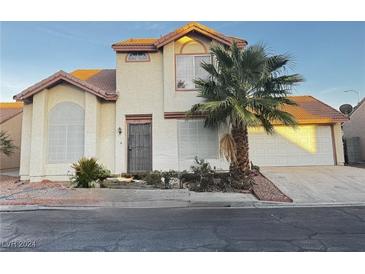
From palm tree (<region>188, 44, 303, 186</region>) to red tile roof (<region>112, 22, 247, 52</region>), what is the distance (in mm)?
2204

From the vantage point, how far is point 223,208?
8.63m

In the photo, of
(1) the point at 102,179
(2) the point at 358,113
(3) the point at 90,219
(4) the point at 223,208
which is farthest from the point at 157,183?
(2) the point at 358,113

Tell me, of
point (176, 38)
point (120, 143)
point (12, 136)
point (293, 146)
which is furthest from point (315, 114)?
point (12, 136)

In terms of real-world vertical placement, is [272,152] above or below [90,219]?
above

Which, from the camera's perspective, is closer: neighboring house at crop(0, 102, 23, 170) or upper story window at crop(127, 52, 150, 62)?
upper story window at crop(127, 52, 150, 62)

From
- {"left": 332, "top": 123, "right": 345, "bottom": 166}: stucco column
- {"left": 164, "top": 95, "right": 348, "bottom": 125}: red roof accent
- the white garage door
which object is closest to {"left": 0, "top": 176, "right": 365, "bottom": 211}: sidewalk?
the white garage door

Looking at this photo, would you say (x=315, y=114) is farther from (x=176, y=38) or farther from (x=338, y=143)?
(x=176, y=38)

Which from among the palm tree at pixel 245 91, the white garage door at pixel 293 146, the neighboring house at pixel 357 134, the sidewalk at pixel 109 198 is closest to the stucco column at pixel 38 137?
the sidewalk at pixel 109 198

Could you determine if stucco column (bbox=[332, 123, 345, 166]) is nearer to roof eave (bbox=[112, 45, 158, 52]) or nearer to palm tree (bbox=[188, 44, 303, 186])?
palm tree (bbox=[188, 44, 303, 186])

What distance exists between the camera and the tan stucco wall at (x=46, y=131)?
13.2m

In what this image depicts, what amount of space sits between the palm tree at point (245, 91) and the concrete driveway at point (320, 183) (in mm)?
2045

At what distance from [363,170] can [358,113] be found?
24.0ft

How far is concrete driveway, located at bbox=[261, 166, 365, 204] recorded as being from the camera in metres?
9.52

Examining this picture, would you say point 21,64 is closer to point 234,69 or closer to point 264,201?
point 234,69
